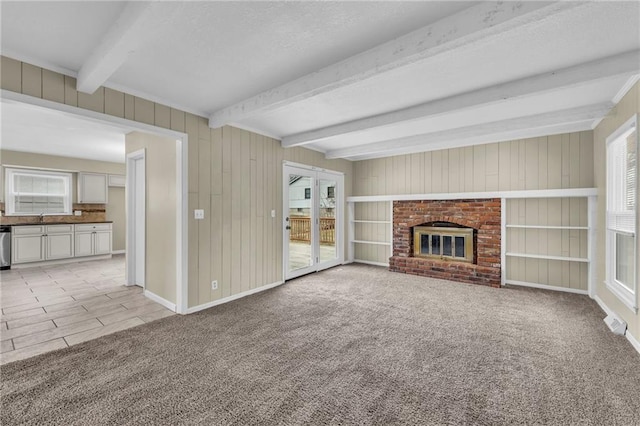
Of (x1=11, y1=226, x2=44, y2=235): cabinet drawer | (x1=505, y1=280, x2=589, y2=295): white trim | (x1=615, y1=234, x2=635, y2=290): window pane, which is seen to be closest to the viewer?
(x1=615, y1=234, x2=635, y2=290): window pane

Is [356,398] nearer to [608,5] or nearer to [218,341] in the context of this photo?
[218,341]

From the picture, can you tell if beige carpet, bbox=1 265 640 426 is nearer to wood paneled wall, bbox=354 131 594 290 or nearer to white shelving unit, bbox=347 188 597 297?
white shelving unit, bbox=347 188 597 297

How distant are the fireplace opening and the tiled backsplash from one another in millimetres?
7710

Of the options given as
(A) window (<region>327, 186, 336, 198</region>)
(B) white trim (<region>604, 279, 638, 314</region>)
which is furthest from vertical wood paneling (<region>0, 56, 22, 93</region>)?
(B) white trim (<region>604, 279, 638, 314</region>)

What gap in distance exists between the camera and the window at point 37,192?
620 centimetres

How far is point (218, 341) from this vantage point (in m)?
2.72

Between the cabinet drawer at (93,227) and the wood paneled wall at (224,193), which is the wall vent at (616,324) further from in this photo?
the cabinet drawer at (93,227)

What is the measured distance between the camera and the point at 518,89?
106 inches

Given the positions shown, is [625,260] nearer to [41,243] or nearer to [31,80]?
[31,80]

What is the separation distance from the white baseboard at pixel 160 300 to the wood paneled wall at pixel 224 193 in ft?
0.93

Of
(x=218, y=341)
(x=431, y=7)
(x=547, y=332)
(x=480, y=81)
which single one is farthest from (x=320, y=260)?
(x=431, y=7)

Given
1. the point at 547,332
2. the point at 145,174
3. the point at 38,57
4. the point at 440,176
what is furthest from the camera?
the point at 440,176

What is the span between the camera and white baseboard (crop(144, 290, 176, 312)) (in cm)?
358

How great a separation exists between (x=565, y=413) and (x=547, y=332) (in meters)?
1.39
